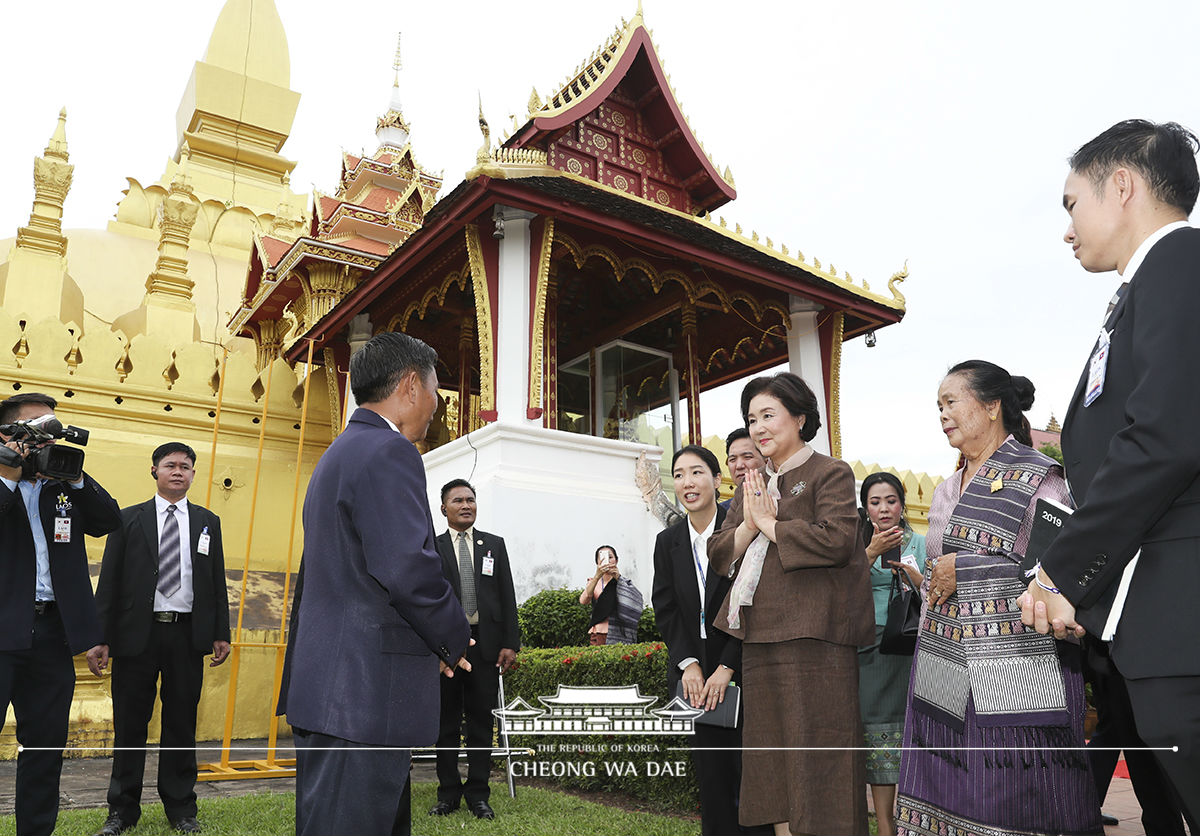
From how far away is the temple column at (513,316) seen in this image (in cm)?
855

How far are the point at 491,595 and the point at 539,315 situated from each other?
14.9ft

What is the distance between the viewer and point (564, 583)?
7.84 m

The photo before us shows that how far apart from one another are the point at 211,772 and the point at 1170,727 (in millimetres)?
5361

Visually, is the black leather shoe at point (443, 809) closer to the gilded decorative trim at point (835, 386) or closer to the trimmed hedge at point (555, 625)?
the trimmed hedge at point (555, 625)

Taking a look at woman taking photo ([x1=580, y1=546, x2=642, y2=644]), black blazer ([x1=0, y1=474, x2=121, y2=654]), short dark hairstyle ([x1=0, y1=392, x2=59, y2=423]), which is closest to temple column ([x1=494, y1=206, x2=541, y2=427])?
woman taking photo ([x1=580, y1=546, x2=642, y2=644])

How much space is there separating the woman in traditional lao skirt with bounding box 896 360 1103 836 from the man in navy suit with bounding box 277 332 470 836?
1.36 m

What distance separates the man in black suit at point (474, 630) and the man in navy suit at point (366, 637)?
2264 millimetres

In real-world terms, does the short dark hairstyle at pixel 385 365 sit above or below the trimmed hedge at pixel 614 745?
above

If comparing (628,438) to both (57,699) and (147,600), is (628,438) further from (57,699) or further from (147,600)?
(57,699)

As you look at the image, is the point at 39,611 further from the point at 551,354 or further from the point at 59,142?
the point at 59,142

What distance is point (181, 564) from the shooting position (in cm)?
443

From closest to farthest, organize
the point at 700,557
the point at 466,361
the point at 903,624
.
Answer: the point at 903,624
the point at 700,557
the point at 466,361

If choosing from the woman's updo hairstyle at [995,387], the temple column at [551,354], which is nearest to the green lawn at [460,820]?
the woman's updo hairstyle at [995,387]

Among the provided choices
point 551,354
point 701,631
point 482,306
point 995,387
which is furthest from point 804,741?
point 551,354
